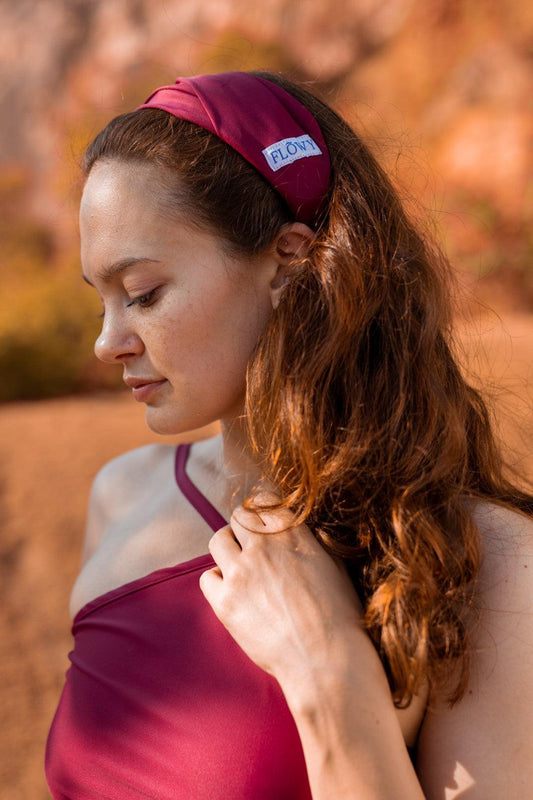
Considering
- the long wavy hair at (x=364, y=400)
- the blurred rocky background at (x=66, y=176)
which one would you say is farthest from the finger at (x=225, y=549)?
the blurred rocky background at (x=66, y=176)

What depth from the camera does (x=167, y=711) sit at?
1.40 m

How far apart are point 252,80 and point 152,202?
0.34 meters

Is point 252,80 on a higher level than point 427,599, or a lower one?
higher

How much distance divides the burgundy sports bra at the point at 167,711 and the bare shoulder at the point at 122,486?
1.25 ft

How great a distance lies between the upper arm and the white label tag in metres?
0.79

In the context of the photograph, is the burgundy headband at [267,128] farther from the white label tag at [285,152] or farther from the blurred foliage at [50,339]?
the blurred foliage at [50,339]

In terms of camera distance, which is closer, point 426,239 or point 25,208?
point 426,239

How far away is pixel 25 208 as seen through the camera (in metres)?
12.8

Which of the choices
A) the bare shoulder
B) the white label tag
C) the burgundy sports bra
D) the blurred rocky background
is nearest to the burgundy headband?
the white label tag

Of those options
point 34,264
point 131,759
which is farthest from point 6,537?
point 34,264

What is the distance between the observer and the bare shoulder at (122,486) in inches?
78.6

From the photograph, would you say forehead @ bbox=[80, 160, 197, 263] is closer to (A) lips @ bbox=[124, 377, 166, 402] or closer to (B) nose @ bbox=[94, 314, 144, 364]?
(B) nose @ bbox=[94, 314, 144, 364]

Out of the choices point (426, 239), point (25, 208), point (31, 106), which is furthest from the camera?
point (31, 106)

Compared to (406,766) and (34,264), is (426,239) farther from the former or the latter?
(34,264)
